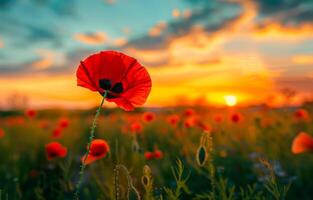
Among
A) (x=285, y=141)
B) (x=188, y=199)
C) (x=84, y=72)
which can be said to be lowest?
(x=188, y=199)

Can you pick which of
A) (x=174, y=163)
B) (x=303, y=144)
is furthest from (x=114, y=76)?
(x=174, y=163)

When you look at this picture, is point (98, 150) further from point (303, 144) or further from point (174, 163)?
point (174, 163)

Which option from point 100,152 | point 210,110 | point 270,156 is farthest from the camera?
point 210,110

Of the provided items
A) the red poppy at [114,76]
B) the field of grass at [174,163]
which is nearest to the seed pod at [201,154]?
the field of grass at [174,163]

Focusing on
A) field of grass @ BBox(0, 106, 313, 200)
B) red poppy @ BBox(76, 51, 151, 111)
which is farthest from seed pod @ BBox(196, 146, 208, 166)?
red poppy @ BBox(76, 51, 151, 111)

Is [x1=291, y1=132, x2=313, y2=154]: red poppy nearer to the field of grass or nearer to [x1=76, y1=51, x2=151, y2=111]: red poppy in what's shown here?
the field of grass

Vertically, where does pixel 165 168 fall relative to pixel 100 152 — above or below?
below

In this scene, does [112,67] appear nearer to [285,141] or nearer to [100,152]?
[100,152]

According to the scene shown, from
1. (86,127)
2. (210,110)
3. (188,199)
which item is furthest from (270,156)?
(210,110)
